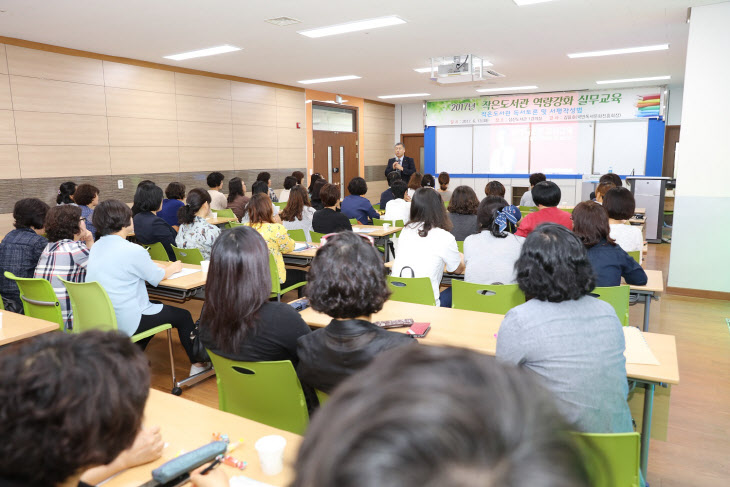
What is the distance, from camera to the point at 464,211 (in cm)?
523

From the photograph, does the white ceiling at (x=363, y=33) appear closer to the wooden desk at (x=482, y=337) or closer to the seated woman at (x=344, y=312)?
the wooden desk at (x=482, y=337)

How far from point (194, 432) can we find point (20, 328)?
1663mm

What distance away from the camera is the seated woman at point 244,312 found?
2057 mm

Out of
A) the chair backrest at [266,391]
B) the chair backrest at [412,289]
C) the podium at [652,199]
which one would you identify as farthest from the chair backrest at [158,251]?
the podium at [652,199]

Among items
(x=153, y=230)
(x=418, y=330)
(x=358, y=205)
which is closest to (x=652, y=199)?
(x=358, y=205)

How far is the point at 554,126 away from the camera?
12.2m

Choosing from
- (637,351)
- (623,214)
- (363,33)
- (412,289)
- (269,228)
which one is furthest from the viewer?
(363,33)

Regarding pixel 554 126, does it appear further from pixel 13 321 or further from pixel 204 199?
pixel 13 321

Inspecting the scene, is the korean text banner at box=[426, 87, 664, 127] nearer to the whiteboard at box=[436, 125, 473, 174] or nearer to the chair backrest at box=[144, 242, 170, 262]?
the whiteboard at box=[436, 125, 473, 174]

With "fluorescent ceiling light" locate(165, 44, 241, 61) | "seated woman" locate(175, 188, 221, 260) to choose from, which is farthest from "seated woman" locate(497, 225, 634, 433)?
"fluorescent ceiling light" locate(165, 44, 241, 61)

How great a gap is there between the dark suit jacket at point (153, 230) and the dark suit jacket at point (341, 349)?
3.56 m

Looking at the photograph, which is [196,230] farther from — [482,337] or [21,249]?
[482,337]

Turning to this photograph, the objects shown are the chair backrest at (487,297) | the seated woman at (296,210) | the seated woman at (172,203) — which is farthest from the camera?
the seated woman at (172,203)

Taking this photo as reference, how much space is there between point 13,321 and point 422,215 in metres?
2.64
